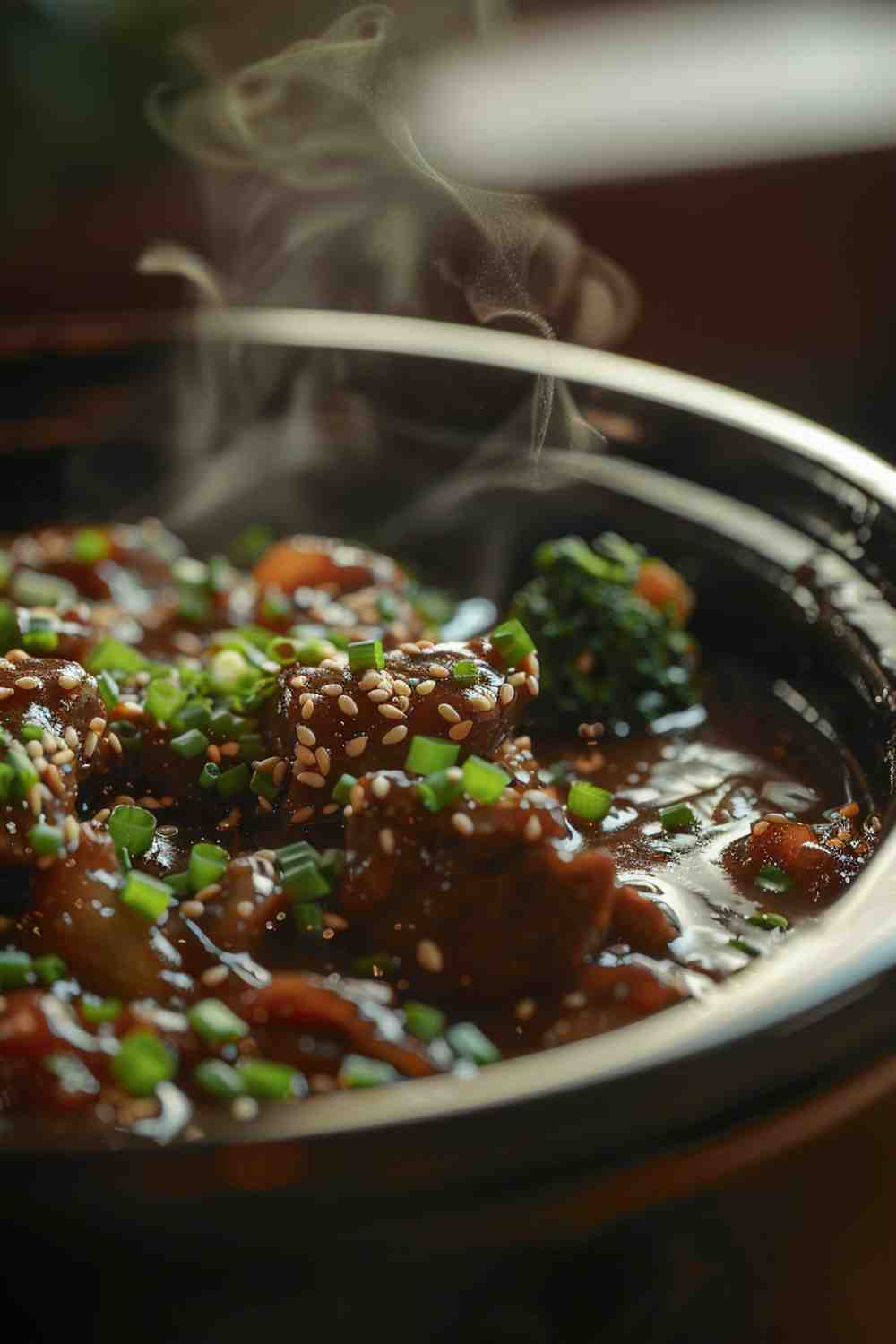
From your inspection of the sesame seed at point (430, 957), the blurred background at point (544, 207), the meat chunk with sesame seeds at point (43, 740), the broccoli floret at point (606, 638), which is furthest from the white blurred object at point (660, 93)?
the sesame seed at point (430, 957)

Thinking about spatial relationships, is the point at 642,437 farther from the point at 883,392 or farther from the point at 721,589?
the point at 883,392

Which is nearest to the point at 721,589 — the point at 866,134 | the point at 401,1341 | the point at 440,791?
the point at 440,791

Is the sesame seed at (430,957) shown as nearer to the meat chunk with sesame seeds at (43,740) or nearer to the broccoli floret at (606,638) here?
the meat chunk with sesame seeds at (43,740)

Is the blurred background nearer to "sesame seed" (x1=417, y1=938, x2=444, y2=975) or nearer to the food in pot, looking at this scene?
the food in pot

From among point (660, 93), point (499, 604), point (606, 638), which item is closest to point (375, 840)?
point (606, 638)

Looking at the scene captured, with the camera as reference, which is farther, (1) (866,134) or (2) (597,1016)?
(1) (866,134)

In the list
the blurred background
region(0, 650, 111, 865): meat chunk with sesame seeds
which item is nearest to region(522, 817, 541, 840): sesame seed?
region(0, 650, 111, 865): meat chunk with sesame seeds

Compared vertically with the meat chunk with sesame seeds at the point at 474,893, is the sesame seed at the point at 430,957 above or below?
below
